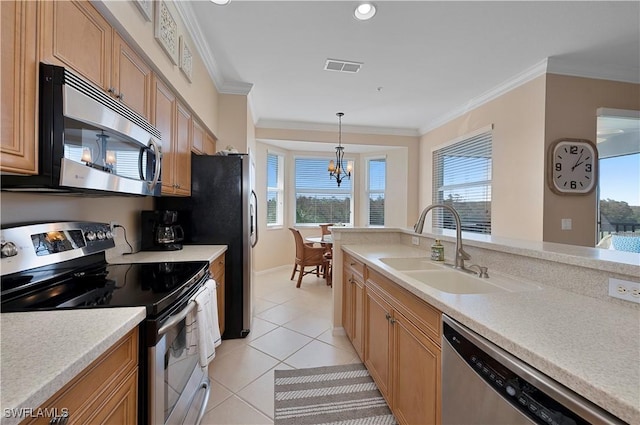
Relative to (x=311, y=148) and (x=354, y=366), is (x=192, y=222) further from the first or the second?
(x=311, y=148)

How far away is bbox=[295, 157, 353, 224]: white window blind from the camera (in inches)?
232

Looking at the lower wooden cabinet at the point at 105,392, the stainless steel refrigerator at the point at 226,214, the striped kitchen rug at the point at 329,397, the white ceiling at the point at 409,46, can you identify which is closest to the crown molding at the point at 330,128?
the white ceiling at the point at 409,46

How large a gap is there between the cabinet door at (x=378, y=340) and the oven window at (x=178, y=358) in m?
1.06

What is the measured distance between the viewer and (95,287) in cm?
121

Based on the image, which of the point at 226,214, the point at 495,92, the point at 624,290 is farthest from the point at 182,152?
the point at 495,92

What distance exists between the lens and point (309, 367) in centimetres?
217

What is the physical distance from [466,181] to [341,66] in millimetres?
2597

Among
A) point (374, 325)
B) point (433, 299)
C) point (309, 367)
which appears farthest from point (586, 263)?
point (309, 367)

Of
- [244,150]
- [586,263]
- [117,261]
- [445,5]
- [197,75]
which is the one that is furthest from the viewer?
[244,150]

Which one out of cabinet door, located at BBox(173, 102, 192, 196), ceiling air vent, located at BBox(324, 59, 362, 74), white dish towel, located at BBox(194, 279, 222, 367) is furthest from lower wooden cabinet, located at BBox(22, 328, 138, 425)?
ceiling air vent, located at BBox(324, 59, 362, 74)

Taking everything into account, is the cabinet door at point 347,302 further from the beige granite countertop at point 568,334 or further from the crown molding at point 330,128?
the crown molding at point 330,128

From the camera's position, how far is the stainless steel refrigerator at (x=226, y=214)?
98.6 inches

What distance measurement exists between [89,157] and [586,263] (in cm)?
199

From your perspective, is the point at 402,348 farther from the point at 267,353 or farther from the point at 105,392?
the point at 267,353
